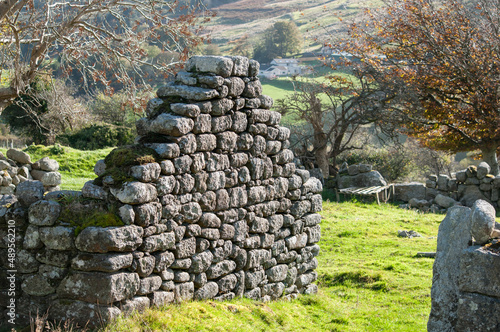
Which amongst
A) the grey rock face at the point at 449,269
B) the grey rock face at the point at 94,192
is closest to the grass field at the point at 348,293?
the grey rock face at the point at 94,192

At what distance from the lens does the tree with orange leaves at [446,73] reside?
19.2 meters

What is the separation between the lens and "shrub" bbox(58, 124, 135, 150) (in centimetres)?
2167

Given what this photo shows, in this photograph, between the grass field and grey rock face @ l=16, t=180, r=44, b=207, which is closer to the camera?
grey rock face @ l=16, t=180, r=44, b=207

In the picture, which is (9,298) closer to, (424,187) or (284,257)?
(284,257)

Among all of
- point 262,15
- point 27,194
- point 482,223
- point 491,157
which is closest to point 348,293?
point 482,223

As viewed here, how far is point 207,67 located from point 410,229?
1020cm

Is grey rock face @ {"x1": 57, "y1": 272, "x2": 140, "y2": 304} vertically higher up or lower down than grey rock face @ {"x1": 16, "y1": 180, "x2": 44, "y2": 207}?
lower down

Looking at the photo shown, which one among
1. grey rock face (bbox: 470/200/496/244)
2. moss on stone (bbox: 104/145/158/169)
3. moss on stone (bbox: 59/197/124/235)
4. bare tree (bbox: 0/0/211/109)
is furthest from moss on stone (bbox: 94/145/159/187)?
bare tree (bbox: 0/0/211/109)

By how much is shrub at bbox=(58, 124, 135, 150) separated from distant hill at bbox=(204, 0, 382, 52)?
46839 millimetres

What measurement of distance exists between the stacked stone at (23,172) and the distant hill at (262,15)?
55.2 metres

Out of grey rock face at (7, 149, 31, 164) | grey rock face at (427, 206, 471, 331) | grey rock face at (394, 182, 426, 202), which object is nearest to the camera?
grey rock face at (427, 206, 471, 331)

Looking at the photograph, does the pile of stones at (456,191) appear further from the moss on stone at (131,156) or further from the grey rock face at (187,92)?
the moss on stone at (131,156)

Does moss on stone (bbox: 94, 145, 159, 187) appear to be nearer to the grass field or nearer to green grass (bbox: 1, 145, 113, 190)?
the grass field

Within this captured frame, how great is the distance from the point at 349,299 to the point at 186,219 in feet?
13.2
